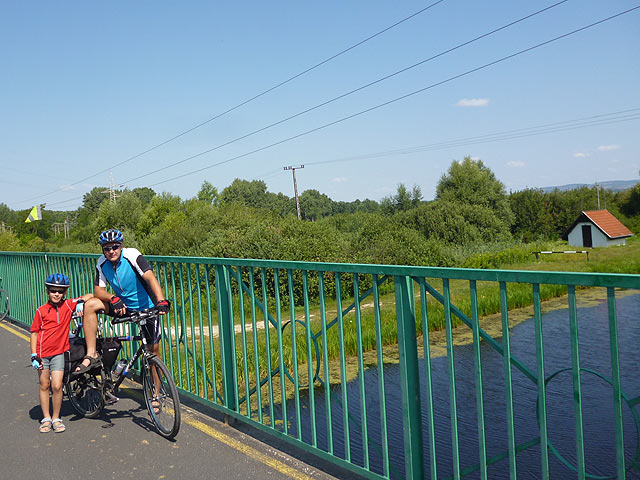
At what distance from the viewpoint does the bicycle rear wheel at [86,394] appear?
17.9 ft

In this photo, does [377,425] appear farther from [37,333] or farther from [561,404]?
[37,333]

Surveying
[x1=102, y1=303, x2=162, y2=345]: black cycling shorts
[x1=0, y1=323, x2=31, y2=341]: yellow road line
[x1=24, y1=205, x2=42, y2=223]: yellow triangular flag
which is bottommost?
[x1=0, y1=323, x2=31, y2=341]: yellow road line

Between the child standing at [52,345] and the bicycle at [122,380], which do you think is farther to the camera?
the child standing at [52,345]

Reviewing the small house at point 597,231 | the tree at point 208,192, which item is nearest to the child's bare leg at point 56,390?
the small house at point 597,231

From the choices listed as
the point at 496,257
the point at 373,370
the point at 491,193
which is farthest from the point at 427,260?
the point at 491,193

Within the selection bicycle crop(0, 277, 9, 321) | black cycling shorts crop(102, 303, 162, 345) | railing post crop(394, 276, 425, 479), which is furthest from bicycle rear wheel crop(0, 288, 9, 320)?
railing post crop(394, 276, 425, 479)

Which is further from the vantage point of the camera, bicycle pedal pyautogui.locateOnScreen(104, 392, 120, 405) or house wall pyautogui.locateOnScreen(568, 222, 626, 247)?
house wall pyautogui.locateOnScreen(568, 222, 626, 247)

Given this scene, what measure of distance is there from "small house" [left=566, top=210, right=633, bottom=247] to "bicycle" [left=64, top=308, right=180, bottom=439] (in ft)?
149

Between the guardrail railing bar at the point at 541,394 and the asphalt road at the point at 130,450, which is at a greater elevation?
the guardrail railing bar at the point at 541,394

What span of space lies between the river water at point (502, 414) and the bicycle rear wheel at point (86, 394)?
208cm

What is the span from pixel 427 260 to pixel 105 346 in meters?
18.6

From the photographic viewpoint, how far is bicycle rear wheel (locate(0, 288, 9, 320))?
11.6 metres

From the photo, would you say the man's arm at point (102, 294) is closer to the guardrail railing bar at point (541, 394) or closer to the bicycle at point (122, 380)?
the bicycle at point (122, 380)

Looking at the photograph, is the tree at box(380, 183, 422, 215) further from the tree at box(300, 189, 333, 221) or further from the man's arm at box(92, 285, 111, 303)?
the tree at box(300, 189, 333, 221)
